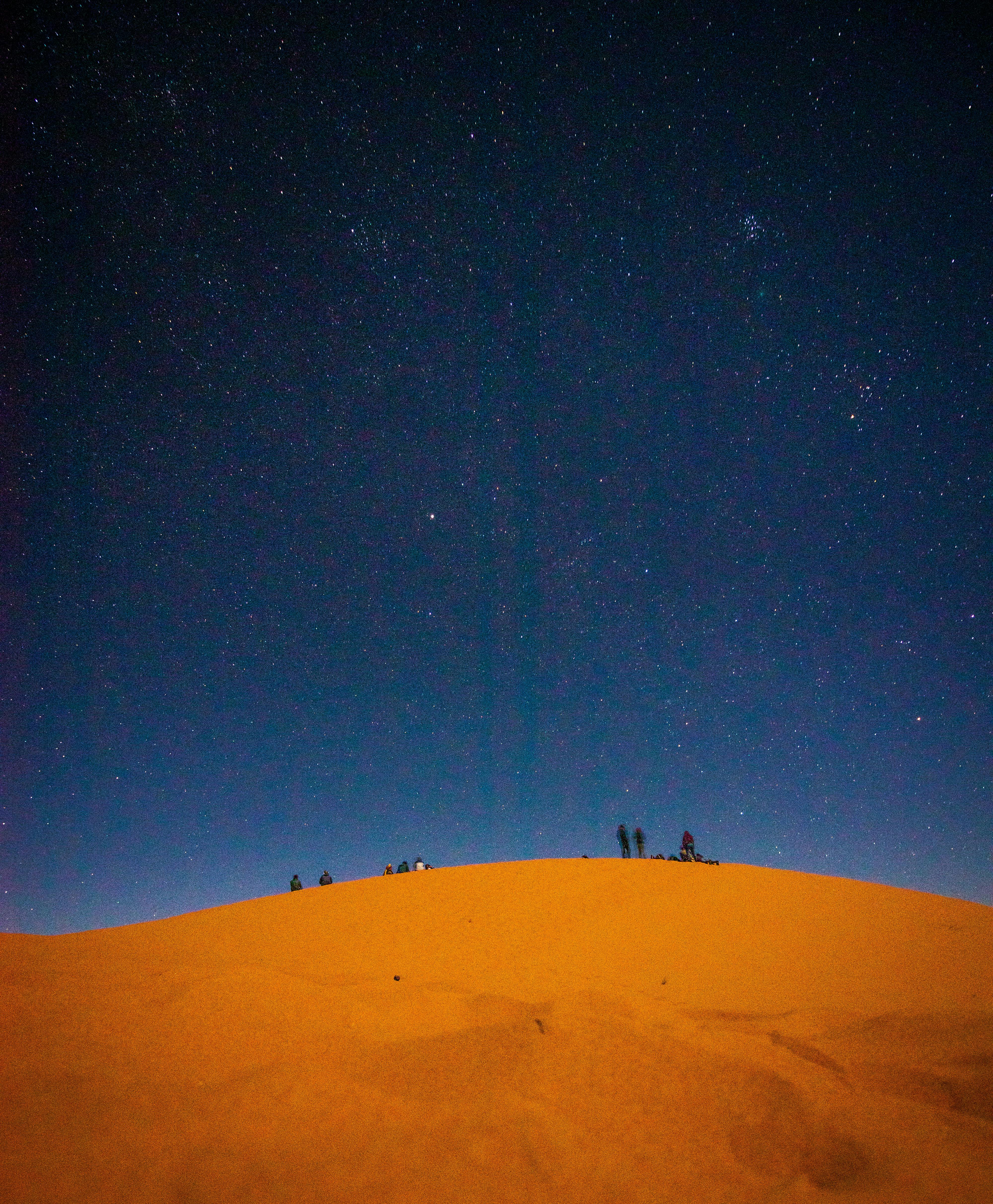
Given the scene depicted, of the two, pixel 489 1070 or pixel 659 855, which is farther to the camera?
pixel 659 855

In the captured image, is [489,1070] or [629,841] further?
[629,841]

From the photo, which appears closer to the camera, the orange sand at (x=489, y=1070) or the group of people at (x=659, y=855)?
the orange sand at (x=489, y=1070)

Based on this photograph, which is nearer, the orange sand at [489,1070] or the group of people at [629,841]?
the orange sand at [489,1070]

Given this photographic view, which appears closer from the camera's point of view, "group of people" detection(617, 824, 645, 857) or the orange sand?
the orange sand

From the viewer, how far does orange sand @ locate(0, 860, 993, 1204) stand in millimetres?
4715

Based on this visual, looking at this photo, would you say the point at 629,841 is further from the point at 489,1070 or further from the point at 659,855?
the point at 489,1070

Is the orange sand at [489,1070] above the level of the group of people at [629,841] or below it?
below

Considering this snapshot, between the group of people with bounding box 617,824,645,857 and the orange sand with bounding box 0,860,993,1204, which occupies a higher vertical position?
the group of people with bounding box 617,824,645,857

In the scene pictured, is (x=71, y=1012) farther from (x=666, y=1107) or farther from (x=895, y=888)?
(x=895, y=888)

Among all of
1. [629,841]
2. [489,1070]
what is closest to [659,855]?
[629,841]

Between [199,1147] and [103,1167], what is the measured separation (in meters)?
0.70

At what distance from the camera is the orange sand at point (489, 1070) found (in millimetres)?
4715

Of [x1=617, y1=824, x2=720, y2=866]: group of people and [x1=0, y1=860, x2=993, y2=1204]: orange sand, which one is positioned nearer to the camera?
[x1=0, y1=860, x2=993, y2=1204]: orange sand

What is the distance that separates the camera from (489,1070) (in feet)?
20.5
